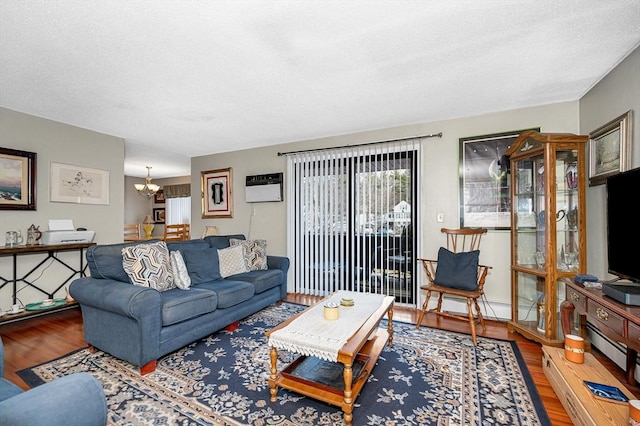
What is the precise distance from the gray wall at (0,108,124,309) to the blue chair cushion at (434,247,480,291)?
15.0 feet

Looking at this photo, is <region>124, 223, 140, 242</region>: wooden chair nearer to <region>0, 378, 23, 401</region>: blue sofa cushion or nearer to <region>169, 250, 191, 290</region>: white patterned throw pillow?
<region>169, 250, 191, 290</region>: white patterned throw pillow

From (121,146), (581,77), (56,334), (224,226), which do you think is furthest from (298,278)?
(581,77)

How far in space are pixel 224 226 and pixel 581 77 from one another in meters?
5.16

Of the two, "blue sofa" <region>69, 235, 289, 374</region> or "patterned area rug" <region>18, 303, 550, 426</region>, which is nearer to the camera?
"patterned area rug" <region>18, 303, 550, 426</region>

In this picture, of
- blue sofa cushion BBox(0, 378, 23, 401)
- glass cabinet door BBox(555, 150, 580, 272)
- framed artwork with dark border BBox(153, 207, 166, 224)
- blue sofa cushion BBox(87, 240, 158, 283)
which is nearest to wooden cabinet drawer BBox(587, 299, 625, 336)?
glass cabinet door BBox(555, 150, 580, 272)

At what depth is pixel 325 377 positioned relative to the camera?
6.57 ft

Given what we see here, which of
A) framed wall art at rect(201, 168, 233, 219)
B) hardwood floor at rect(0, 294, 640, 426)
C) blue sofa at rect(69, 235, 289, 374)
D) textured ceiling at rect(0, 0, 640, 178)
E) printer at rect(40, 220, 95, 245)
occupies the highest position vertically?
textured ceiling at rect(0, 0, 640, 178)

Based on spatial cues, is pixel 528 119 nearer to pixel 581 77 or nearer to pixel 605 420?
pixel 581 77

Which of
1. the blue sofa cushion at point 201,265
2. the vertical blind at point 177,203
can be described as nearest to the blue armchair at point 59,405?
the blue sofa cushion at point 201,265

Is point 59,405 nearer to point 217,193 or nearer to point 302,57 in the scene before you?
point 302,57

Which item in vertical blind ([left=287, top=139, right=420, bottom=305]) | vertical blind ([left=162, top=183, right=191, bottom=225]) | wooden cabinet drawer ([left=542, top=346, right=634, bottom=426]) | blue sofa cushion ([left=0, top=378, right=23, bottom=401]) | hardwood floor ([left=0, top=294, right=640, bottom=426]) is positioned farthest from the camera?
vertical blind ([left=162, top=183, right=191, bottom=225])

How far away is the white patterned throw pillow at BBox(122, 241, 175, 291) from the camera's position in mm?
2480

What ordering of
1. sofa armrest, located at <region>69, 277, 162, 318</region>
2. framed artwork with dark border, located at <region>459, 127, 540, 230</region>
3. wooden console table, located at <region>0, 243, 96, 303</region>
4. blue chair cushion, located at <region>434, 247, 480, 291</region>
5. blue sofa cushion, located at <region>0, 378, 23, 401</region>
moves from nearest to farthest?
1. blue sofa cushion, located at <region>0, 378, 23, 401</region>
2. sofa armrest, located at <region>69, 277, 162, 318</region>
3. blue chair cushion, located at <region>434, 247, 480, 291</region>
4. wooden console table, located at <region>0, 243, 96, 303</region>
5. framed artwork with dark border, located at <region>459, 127, 540, 230</region>

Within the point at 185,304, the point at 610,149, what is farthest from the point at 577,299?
the point at 185,304
